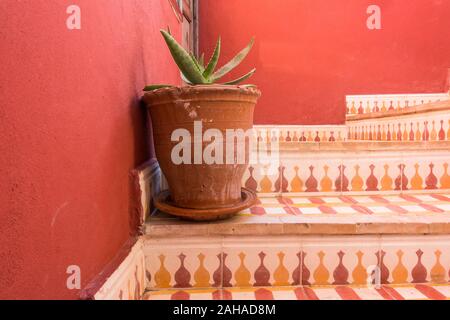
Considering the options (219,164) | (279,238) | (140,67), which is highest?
(140,67)

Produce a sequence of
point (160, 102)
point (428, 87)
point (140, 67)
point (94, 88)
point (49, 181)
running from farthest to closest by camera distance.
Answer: point (428, 87), point (140, 67), point (160, 102), point (94, 88), point (49, 181)

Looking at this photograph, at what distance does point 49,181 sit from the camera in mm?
570

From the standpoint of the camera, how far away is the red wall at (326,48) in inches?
122

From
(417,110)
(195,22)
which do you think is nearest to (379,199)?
(417,110)

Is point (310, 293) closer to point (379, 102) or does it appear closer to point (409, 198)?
point (409, 198)

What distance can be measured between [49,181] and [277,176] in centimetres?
123

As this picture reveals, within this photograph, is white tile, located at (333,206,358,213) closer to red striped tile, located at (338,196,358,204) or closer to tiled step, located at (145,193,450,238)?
tiled step, located at (145,193,450,238)

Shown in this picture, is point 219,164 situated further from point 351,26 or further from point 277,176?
point 351,26

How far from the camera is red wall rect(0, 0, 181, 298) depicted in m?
0.47

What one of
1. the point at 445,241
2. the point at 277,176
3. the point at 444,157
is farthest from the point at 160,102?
the point at 444,157

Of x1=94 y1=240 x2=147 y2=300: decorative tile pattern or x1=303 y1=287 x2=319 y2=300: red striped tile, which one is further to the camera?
x1=303 y1=287 x2=319 y2=300: red striped tile

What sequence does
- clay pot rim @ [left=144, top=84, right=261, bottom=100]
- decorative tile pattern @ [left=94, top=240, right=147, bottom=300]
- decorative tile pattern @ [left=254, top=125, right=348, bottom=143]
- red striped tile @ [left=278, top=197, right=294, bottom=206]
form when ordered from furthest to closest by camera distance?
decorative tile pattern @ [left=254, top=125, right=348, bottom=143] → red striped tile @ [left=278, top=197, right=294, bottom=206] → clay pot rim @ [left=144, top=84, right=261, bottom=100] → decorative tile pattern @ [left=94, top=240, right=147, bottom=300]

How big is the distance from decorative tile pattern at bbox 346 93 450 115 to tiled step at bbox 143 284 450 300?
226 centimetres

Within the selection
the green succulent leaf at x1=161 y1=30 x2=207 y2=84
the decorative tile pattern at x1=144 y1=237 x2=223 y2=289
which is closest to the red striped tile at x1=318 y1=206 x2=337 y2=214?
the decorative tile pattern at x1=144 y1=237 x2=223 y2=289
